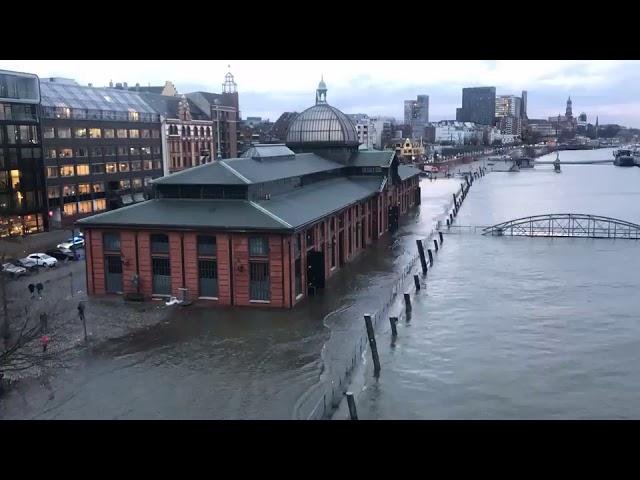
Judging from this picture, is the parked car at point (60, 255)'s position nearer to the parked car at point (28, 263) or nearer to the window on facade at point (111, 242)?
the parked car at point (28, 263)

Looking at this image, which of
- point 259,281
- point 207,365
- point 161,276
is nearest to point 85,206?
point 161,276

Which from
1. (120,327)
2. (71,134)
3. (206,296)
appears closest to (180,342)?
(120,327)

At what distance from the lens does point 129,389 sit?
2225 cm

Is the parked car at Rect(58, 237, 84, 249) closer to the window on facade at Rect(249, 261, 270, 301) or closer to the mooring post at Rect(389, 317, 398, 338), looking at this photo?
the window on facade at Rect(249, 261, 270, 301)

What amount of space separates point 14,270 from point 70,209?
2616 centimetres

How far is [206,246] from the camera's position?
113ft

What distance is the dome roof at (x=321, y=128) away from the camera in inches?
2527

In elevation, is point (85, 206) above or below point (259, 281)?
above

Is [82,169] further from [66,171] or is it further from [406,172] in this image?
[406,172]

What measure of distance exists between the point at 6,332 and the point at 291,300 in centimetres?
1355

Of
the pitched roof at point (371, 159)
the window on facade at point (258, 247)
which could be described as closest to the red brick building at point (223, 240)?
the window on facade at point (258, 247)

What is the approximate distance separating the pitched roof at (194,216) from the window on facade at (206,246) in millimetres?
804

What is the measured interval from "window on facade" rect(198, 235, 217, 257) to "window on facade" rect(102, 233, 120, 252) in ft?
17.2

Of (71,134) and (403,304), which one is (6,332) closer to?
(403,304)
